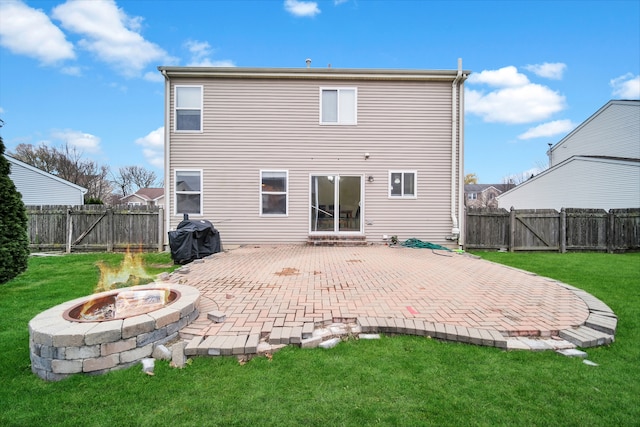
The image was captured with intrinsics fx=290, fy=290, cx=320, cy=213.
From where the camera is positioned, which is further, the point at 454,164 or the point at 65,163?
the point at 65,163

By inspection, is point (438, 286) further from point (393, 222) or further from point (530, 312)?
point (393, 222)

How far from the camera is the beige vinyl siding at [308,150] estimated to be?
31.5 ft

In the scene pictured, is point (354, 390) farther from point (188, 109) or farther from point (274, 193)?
point (188, 109)

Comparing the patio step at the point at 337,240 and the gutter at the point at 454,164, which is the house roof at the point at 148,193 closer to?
the patio step at the point at 337,240

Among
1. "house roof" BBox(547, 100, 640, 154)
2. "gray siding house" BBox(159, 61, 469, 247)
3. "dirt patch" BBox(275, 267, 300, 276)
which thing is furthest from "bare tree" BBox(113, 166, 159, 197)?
"house roof" BBox(547, 100, 640, 154)

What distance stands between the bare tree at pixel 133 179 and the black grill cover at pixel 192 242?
36.3m

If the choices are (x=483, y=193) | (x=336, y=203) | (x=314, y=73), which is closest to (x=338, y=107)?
(x=314, y=73)

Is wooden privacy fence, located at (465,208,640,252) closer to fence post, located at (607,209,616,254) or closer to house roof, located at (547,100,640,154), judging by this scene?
fence post, located at (607,209,616,254)

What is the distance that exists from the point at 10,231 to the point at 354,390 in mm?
6303

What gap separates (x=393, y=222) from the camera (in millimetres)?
9758

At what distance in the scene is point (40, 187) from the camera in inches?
611

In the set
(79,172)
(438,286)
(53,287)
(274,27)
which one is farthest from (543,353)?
(79,172)

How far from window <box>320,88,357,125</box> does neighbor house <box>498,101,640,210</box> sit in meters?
11.9

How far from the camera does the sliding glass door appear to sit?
9.80m
